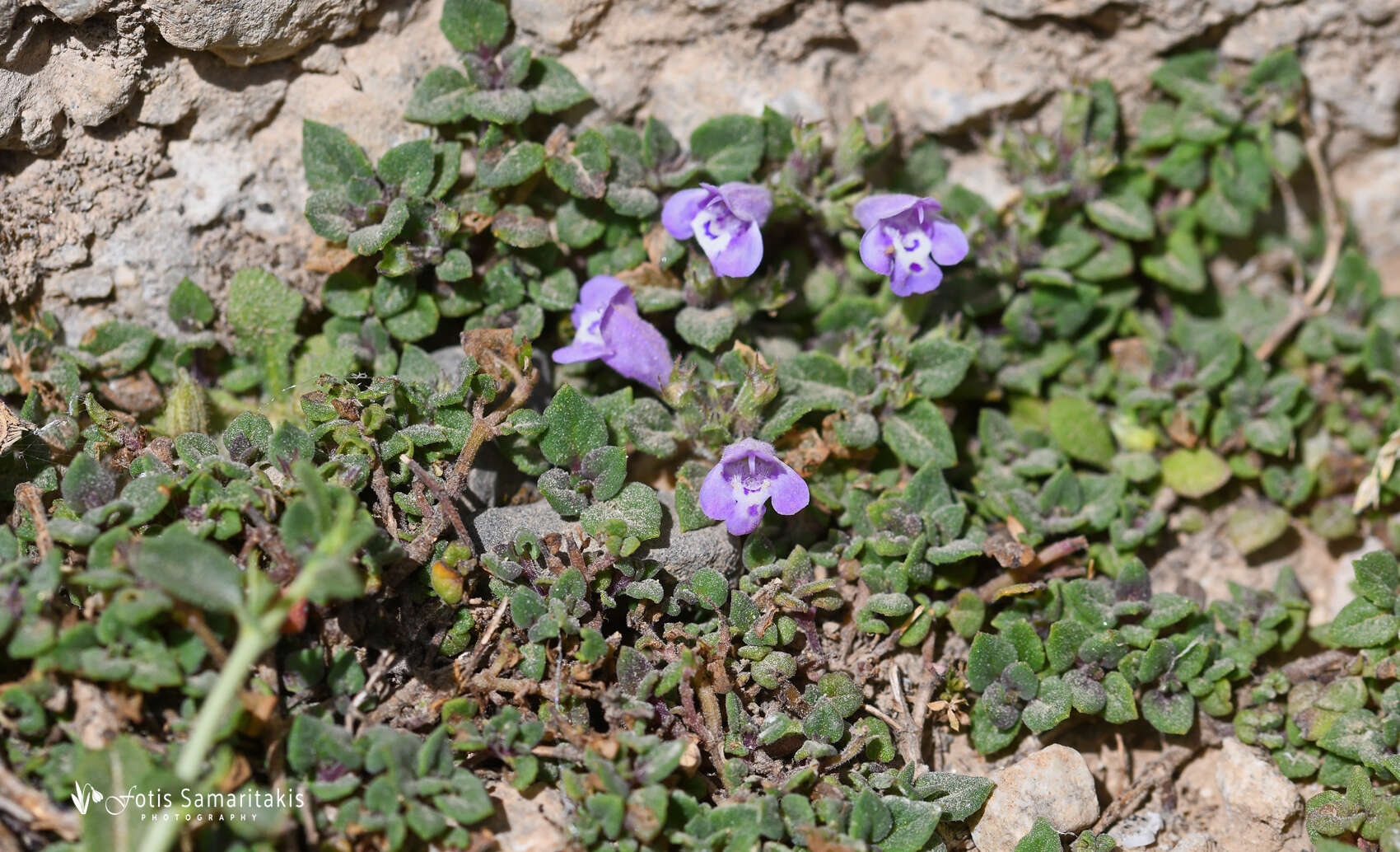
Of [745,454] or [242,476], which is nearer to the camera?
[242,476]

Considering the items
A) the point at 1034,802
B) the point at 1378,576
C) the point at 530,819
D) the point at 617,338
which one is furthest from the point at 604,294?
the point at 1378,576

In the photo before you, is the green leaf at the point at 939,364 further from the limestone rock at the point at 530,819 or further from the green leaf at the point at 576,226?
the limestone rock at the point at 530,819

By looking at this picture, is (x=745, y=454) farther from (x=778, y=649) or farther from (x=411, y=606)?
(x=411, y=606)

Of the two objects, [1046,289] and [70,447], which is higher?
[70,447]

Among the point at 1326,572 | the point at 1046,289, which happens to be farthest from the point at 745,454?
the point at 1326,572

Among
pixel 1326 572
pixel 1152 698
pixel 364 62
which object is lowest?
pixel 1326 572

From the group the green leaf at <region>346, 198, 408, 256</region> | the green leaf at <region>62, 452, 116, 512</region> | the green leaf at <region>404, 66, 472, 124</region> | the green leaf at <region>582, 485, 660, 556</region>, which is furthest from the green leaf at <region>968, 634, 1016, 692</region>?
the green leaf at <region>62, 452, 116, 512</region>

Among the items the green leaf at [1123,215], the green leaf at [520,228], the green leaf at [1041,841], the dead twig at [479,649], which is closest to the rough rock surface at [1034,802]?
the green leaf at [1041,841]
